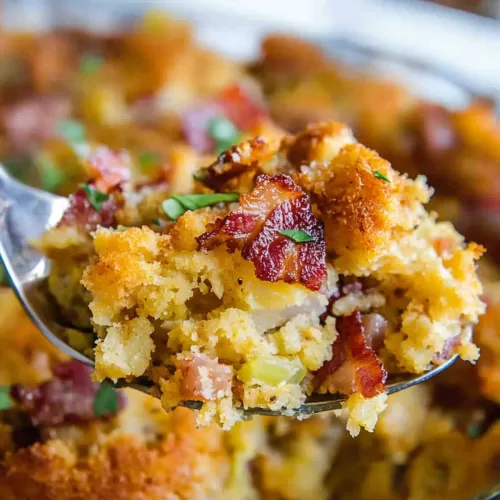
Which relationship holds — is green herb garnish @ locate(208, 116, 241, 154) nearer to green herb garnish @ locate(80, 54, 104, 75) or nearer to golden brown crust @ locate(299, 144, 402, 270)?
green herb garnish @ locate(80, 54, 104, 75)

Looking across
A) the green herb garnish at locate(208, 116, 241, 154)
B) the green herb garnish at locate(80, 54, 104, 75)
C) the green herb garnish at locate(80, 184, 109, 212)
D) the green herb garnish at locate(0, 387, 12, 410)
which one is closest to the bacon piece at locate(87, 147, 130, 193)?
the green herb garnish at locate(80, 184, 109, 212)

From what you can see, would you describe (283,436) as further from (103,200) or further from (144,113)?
(144,113)

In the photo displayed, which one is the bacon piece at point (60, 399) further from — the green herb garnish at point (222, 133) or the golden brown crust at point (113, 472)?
the green herb garnish at point (222, 133)

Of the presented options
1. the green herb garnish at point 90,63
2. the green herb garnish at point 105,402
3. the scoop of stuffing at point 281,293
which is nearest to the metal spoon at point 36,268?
the scoop of stuffing at point 281,293

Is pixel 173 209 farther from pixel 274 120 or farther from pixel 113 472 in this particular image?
pixel 274 120

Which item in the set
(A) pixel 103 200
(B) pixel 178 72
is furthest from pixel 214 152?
(A) pixel 103 200

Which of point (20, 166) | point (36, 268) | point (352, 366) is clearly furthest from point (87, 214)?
point (20, 166)
